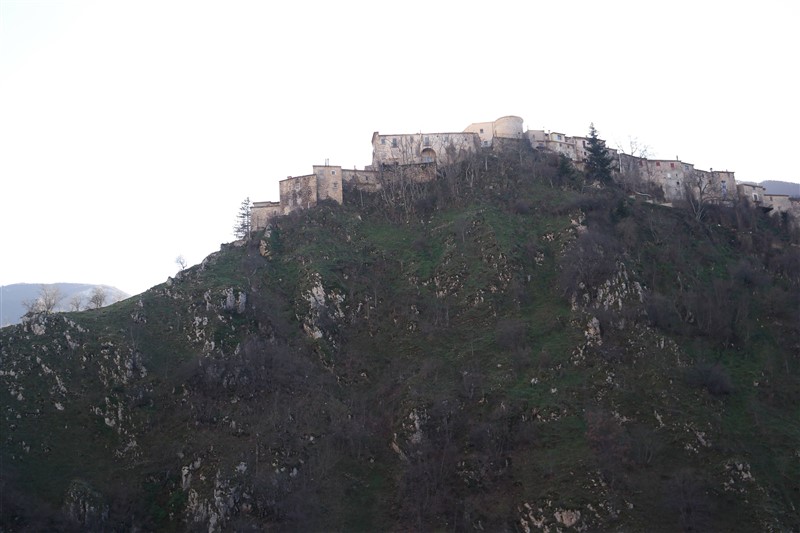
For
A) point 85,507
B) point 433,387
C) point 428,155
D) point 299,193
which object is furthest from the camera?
point 428,155

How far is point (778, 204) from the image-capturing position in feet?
288

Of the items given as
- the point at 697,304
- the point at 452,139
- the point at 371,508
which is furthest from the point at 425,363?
the point at 452,139

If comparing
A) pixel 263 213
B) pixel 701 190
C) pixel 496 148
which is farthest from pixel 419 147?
pixel 701 190

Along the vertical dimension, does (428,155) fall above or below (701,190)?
above

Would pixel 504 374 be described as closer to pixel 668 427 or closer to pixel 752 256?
pixel 668 427

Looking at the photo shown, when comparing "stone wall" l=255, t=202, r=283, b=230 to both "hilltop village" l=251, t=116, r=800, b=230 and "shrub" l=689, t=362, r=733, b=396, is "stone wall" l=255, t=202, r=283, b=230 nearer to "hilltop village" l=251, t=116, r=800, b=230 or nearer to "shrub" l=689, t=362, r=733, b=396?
"hilltop village" l=251, t=116, r=800, b=230

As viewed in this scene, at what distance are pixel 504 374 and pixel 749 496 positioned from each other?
61.7ft

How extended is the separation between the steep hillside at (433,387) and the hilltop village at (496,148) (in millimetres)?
9091

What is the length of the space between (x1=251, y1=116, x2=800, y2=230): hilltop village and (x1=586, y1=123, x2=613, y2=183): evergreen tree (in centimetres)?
192

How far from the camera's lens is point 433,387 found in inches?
2235

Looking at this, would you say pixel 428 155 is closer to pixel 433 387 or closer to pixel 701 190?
pixel 701 190

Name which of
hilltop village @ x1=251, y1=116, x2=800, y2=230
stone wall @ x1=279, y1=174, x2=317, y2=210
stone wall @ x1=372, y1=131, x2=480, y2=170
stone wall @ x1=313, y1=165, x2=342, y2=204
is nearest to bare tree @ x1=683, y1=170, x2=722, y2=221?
hilltop village @ x1=251, y1=116, x2=800, y2=230

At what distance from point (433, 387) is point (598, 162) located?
3777cm

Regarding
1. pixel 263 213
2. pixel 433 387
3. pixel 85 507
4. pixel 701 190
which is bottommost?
pixel 85 507
